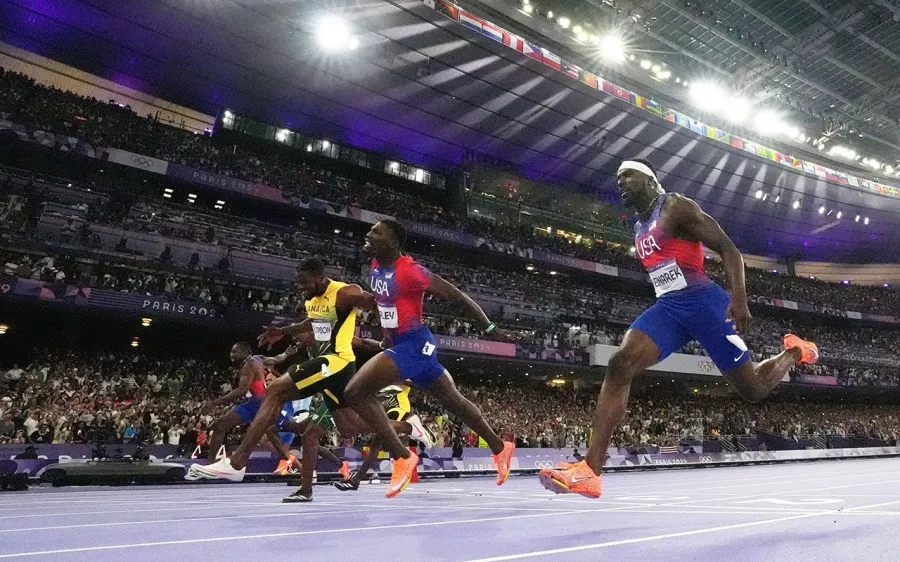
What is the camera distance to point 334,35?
67.7 feet

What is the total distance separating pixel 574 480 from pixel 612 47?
27119 mm

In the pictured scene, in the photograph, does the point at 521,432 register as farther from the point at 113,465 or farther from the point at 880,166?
the point at 880,166

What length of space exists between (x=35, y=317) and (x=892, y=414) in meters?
47.6

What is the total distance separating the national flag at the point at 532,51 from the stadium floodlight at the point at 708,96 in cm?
1104

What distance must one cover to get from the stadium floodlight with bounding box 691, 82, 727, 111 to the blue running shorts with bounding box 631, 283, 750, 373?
30.0 meters

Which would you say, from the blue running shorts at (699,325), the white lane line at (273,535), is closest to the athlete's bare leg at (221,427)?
the white lane line at (273,535)

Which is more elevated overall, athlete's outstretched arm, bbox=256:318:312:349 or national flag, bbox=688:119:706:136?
national flag, bbox=688:119:706:136

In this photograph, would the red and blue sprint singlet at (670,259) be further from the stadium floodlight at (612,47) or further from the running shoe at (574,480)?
the stadium floodlight at (612,47)

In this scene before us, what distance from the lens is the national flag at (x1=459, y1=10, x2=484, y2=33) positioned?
21000 mm

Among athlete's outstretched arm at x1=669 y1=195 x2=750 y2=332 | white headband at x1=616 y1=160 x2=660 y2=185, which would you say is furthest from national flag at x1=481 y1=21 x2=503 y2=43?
athlete's outstretched arm at x1=669 y1=195 x2=750 y2=332

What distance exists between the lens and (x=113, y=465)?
878cm

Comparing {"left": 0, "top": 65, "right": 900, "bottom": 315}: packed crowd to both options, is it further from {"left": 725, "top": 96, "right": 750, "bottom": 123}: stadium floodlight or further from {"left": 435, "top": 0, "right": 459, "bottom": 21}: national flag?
{"left": 725, "top": 96, "right": 750, "bottom": 123}: stadium floodlight

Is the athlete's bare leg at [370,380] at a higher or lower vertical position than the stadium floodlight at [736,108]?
lower

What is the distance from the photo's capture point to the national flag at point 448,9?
20344mm
